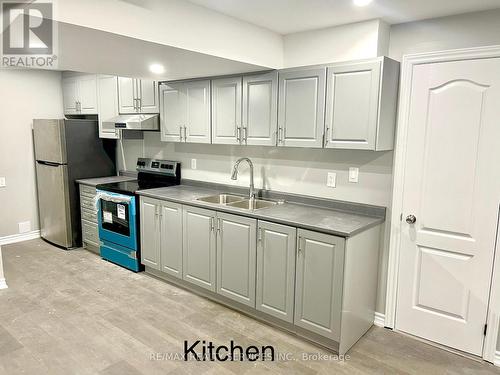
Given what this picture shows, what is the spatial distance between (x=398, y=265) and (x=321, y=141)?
1165mm

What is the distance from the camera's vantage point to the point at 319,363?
2508 millimetres

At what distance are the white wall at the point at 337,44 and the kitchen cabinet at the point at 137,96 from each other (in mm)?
1718

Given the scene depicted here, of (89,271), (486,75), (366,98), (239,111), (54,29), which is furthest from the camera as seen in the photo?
(89,271)

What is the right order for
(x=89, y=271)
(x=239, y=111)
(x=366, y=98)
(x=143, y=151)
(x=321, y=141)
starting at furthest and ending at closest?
1. (x=143, y=151)
2. (x=89, y=271)
3. (x=239, y=111)
4. (x=321, y=141)
5. (x=366, y=98)

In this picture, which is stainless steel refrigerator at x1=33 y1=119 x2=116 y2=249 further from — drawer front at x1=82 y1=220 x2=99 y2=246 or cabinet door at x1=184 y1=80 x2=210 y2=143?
cabinet door at x1=184 y1=80 x2=210 y2=143

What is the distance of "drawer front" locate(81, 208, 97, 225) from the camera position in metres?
4.53

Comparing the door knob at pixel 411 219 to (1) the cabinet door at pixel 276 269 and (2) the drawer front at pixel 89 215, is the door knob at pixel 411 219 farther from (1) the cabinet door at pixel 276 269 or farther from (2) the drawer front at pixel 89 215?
(2) the drawer front at pixel 89 215

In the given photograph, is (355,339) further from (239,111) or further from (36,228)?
(36,228)

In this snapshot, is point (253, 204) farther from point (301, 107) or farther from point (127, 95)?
point (127, 95)

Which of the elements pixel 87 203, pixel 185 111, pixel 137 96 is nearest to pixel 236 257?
pixel 185 111

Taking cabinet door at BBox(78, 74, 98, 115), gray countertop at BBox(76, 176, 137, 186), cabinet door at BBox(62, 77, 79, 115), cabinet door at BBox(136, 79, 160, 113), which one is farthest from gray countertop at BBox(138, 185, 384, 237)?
cabinet door at BBox(62, 77, 79, 115)

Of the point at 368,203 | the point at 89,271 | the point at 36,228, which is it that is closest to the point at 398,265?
the point at 368,203

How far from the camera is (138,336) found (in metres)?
2.80

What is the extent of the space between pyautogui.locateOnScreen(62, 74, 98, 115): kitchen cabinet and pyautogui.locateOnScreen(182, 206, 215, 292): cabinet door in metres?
2.45
